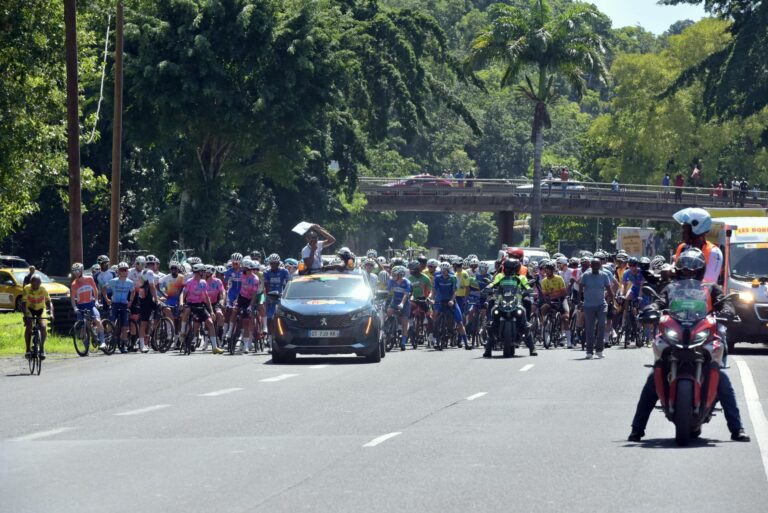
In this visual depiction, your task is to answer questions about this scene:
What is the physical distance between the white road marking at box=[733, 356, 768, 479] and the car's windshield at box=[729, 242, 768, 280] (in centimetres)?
584

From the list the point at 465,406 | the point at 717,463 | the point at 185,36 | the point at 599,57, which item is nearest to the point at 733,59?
the point at 599,57

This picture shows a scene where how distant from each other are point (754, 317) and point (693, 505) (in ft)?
71.3

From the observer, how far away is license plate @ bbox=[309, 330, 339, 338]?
2730 cm

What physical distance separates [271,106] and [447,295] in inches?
688

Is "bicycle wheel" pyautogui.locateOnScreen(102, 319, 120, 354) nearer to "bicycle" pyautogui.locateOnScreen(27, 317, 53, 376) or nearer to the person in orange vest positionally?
"bicycle" pyautogui.locateOnScreen(27, 317, 53, 376)

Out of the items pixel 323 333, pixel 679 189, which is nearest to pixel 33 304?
pixel 323 333

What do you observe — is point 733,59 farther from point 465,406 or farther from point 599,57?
point 465,406

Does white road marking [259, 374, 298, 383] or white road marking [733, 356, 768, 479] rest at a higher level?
white road marking [733, 356, 768, 479]

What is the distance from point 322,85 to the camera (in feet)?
169

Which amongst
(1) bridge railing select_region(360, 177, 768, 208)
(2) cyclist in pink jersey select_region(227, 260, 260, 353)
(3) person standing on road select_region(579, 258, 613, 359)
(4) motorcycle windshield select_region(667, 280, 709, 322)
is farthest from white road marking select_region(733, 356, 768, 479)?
(1) bridge railing select_region(360, 177, 768, 208)

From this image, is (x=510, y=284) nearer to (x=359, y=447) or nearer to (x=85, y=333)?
(x=85, y=333)

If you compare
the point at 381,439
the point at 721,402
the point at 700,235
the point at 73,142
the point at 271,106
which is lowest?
the point at 381,439

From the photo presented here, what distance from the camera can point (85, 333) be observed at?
99.6 feet

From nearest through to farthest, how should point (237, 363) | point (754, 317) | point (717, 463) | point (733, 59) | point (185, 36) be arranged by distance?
point (717, 463) → point (237, 363) → point (754, 317) → point (185, 36) → point (733, 59)
